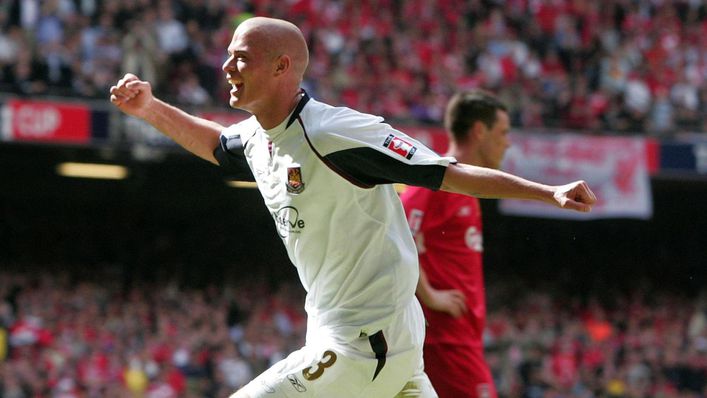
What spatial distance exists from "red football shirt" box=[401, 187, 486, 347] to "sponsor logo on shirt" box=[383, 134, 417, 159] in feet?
5.43

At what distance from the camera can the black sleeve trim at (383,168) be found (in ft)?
13.2

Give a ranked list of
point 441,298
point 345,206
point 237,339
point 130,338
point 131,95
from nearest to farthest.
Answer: point 345,206 < point 131,95 < point 441,298 < point 130,338 < point 237,339

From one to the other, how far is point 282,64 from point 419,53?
45.7ft

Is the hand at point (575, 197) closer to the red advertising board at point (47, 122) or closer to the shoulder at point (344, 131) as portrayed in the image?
the shoulder at point (344, 131)

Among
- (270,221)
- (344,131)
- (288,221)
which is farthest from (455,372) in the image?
(270,221)

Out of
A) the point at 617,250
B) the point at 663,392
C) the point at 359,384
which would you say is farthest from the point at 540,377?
the point at 359,384

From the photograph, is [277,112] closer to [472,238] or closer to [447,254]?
[447,254]

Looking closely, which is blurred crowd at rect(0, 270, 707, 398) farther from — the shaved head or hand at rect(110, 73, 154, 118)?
the shaved head

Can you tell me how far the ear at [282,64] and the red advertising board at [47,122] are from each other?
34.7 ft

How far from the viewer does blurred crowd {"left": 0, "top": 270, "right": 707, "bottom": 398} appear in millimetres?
13117

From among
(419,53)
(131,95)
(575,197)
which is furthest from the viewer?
(419,53)

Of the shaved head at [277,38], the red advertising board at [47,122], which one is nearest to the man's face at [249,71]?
the shaved head at [277,38]

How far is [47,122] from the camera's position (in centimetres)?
1441

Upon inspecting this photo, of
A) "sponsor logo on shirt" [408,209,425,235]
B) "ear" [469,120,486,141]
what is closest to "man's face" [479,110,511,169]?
"ear" [469,120,486,141]
